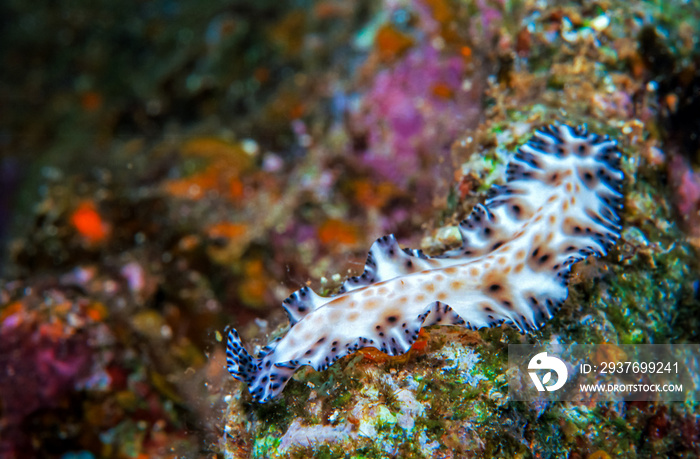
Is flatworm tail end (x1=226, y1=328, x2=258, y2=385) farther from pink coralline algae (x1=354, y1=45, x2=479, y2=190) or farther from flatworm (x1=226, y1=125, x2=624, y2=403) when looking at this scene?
pink coralline algae (x1=354, y1=45, x2=479, y2=190)

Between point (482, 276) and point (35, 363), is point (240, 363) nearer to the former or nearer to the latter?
point (482, 276)

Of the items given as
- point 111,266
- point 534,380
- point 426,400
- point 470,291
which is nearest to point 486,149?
point 470,291

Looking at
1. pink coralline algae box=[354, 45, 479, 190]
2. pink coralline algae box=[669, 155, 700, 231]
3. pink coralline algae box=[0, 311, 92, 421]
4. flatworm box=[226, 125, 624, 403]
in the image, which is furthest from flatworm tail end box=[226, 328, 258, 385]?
pink coralline algae box=[354, 45, 479, 190]

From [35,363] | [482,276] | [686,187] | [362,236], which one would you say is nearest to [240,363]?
[482,276]

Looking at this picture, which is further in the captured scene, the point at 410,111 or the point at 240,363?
the point at 410,111

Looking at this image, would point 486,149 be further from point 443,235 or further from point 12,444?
point 12,444

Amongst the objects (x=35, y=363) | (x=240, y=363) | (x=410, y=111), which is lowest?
(x=240, y=363)


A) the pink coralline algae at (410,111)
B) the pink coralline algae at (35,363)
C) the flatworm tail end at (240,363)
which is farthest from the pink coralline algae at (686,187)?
the pink coralline algae at (35,363)
